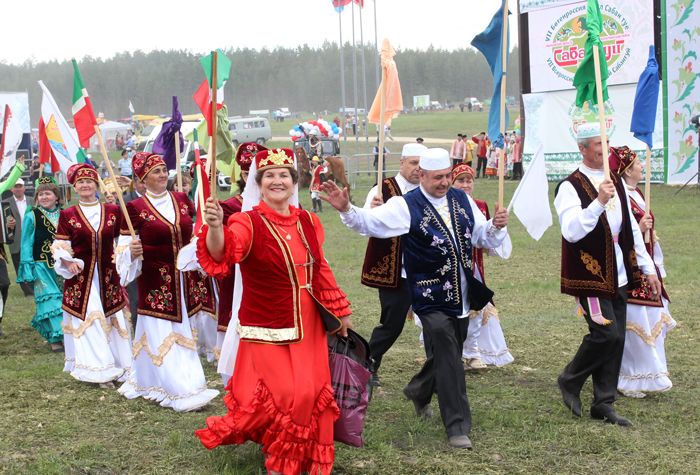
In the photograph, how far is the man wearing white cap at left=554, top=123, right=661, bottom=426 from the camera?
15.1 ft

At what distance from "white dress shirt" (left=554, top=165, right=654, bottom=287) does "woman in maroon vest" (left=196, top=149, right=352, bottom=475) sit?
5.36ft

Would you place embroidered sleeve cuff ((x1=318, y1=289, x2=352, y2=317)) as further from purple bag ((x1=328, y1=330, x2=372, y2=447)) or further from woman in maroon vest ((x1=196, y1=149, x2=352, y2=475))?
purple bag ((x1=328, y1=330, x2=372, y2=447))

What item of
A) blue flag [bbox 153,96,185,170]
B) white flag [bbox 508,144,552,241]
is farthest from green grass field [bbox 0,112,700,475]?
blue flag [bbox 153,96,185,170]

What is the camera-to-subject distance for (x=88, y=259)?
6211 millimetres

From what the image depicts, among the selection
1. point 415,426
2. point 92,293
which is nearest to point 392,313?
point 415,426

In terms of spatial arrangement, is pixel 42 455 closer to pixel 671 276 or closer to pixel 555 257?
pixel 671 276

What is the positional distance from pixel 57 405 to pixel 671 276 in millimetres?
7911

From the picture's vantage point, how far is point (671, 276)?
9.52 metres

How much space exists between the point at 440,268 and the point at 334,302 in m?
0.79

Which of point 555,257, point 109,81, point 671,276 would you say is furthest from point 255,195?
point 109,81

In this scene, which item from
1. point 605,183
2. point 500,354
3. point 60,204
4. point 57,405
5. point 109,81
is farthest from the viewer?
point 109,81

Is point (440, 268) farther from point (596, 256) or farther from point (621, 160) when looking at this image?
point (621, 160)

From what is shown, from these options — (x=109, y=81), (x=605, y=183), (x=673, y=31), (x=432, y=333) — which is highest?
(x=109, y=81)

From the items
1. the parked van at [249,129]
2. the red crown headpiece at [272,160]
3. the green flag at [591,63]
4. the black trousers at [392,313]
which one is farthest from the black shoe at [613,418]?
the parked van at [249,129]
